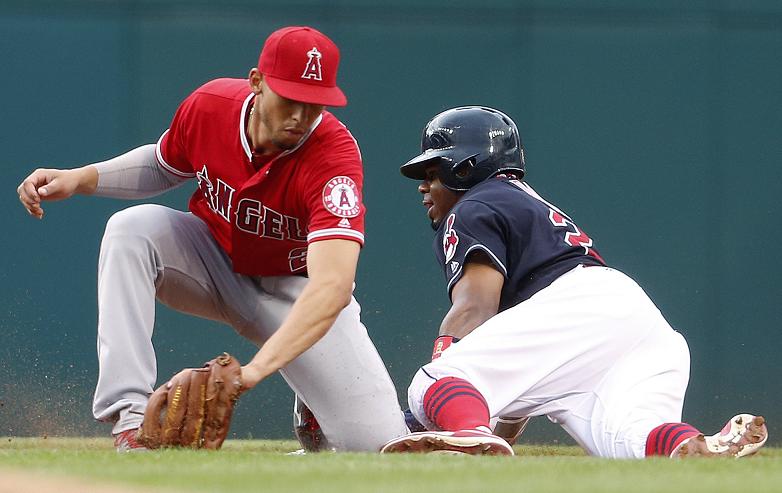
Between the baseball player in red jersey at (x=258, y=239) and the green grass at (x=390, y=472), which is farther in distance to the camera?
the baseball player in red jersey at (x=258, y=239)

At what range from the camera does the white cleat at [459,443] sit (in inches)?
123

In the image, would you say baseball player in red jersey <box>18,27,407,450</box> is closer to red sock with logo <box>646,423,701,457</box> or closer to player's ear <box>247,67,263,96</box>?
player's ear <box>247,67,263,96</box>

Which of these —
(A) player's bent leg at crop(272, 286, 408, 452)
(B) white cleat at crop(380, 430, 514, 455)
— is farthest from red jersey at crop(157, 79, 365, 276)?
(B) white cleat at crop(380, 430, 514, 455)

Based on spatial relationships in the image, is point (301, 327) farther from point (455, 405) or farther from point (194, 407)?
point (455, 405)

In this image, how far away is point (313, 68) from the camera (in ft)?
11.6

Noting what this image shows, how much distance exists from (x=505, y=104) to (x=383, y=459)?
2.93 m

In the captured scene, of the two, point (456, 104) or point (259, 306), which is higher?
point (456, 104)

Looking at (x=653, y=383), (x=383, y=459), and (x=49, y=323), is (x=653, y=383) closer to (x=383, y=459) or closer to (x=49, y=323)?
(x=383, y=459)

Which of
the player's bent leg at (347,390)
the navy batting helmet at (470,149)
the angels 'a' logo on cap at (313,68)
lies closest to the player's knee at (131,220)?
the player's bent leg at (347,390)

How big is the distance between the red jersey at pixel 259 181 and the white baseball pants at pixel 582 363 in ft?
1.66

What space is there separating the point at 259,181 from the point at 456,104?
206 centimetres

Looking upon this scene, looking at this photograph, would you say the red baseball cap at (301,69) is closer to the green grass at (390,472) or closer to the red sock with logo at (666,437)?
the green grass at (390,472)

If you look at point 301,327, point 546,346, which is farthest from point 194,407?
point 546,346

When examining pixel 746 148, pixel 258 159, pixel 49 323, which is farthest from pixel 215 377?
pixel 746 148
